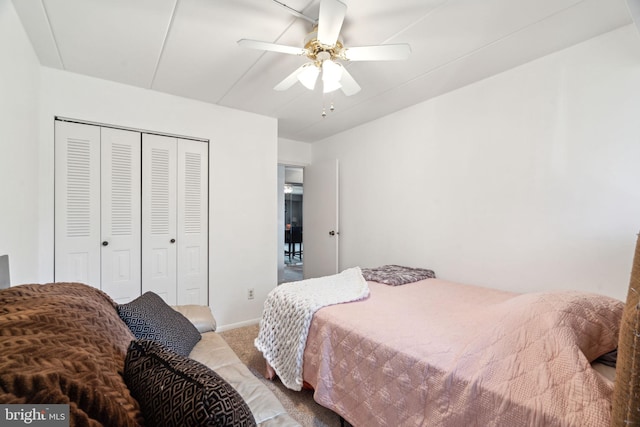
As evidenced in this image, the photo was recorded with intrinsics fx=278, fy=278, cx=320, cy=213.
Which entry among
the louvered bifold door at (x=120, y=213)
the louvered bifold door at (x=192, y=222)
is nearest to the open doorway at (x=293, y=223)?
the louvered bifold door at (x=192, y=222)

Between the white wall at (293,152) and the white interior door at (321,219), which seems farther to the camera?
the white wall at (293,152)

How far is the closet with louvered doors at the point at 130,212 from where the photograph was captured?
7.59 ft

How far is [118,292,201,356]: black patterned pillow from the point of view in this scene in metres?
1.29

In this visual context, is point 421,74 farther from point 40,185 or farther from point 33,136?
point 40,185

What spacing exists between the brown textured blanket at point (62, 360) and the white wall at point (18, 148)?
107 cm

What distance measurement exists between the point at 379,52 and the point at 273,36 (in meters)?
0.70

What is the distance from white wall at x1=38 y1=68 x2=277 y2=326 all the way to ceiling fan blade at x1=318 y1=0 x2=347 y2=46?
183 centimetres

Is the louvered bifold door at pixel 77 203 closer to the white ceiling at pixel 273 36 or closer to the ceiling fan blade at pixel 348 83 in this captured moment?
the white ceiling at pixel 273 36

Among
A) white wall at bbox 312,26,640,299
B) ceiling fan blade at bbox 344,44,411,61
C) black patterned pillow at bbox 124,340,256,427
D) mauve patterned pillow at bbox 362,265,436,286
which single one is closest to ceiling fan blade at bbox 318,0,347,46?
ceiling fan blade at bbox 344,44,411,61

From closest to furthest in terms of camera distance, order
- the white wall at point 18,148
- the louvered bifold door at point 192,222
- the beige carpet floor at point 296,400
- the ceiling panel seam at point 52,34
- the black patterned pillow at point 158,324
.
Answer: the black patterned pillow at point 158,324 → the white wall at point 18,148 → the ceiling panel seam at point 52,34 → the beige carpet floor at point 296,400 → the louvered bifold door at point 192,222

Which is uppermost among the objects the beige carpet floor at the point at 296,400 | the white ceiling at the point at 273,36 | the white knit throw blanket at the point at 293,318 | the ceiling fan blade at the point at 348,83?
the white ceiling at the point at 273,36

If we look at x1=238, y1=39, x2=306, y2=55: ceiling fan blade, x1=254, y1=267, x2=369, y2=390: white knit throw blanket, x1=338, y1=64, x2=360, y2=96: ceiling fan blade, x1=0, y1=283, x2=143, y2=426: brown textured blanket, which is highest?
x1=238, y1=39, x2=306, y2=55: ceiling fan blade

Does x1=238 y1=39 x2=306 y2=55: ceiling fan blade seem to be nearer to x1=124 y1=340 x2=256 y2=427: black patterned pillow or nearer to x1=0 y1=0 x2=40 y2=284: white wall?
x1=0 y1=0 x2=40 y2=284: white wall

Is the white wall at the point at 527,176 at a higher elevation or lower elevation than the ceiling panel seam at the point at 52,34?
lower
